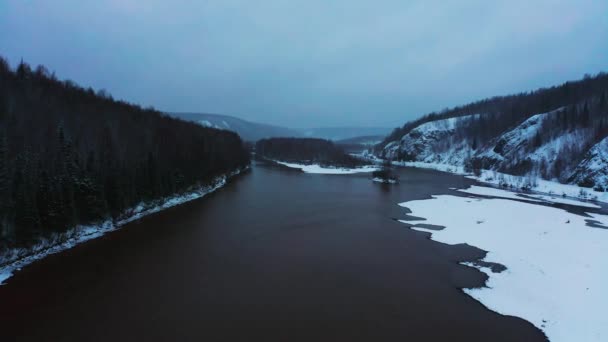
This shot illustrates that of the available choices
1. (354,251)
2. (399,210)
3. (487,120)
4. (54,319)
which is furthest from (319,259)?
(487,120)

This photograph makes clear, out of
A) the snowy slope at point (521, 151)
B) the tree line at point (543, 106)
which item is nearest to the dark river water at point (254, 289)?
the snowy slope at point (521, 151)

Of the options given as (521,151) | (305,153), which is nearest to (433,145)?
(305,153)

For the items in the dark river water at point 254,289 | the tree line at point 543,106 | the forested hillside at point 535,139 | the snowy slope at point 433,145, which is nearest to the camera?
the dark river water at point 254,289

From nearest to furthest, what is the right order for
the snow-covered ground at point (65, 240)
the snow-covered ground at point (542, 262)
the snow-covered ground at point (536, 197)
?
the snow-covered ground at point (542, 262) → the snow-covered ground at point (65, 240) → the snow-covered ground at point (536, 197)

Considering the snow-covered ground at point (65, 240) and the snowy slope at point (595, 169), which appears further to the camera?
the snowy slope at point (595, 169)

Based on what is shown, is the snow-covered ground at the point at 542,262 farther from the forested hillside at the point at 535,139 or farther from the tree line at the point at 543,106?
the tree line at the point at 543,106

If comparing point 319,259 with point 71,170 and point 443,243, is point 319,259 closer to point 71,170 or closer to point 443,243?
point 443,243

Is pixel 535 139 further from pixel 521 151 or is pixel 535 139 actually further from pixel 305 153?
pixel 305 153
